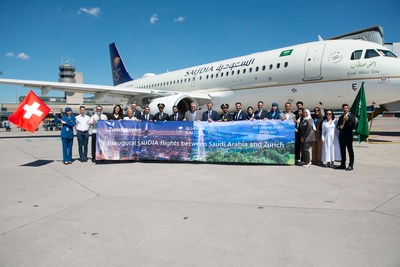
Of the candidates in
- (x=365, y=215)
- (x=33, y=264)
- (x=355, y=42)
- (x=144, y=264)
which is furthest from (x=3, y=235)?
(x=355, y=42)

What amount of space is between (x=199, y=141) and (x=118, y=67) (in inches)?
932

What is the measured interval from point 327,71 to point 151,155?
7595 mm

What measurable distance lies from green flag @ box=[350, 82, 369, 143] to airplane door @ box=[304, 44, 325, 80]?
91.4 inches

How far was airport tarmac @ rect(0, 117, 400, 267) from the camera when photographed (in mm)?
2541

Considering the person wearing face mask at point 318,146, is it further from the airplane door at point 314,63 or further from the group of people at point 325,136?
the airplane door at point 314,63

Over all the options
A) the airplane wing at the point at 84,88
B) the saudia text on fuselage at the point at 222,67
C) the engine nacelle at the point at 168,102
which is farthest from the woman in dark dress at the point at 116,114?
the saudia text on fuselage at the point at 222,67

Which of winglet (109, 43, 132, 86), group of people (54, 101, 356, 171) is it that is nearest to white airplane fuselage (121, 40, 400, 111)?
group of people (54, 101, 356, 171)

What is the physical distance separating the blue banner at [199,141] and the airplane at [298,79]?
438 centimetres

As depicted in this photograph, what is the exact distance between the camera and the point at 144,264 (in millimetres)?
2414

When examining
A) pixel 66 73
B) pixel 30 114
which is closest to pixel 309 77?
pixel 30 114

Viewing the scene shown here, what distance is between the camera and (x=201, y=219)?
346cm

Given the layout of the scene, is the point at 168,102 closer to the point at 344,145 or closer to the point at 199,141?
the point at 199,141

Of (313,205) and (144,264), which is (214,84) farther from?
(144,264)

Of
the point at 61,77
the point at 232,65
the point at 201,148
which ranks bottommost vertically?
the point at 201,148
